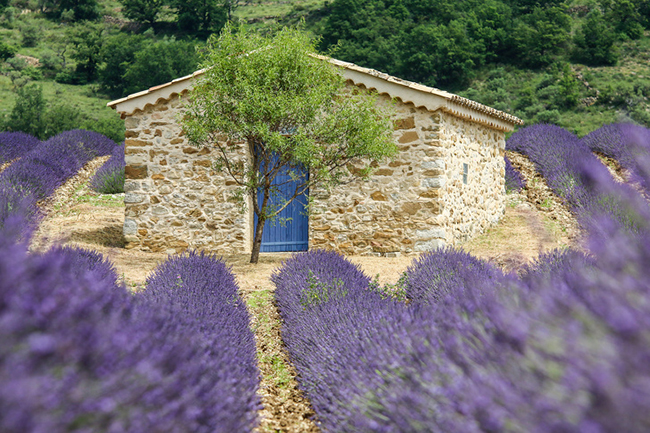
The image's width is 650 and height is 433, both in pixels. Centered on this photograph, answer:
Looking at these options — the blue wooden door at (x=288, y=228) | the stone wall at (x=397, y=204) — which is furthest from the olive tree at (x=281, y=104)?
the blue wooden door at (x=288, y=228)

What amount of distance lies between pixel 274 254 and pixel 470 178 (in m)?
3.72

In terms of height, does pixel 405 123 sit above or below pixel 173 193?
above

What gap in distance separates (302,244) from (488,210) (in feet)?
12.3

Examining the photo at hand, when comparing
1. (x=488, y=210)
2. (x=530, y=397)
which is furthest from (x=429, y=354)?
(x=488, y=210)

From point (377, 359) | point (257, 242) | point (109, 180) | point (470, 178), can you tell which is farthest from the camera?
point (109, 180)

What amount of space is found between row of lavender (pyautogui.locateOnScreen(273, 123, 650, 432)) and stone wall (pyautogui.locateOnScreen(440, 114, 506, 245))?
16.8ft

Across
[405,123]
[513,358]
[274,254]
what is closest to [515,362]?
[513,358]

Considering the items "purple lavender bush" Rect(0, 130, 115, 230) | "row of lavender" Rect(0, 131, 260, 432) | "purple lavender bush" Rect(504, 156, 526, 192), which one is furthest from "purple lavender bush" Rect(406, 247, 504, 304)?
"purple lavender bush" Rect(504, 156, 526, 192)

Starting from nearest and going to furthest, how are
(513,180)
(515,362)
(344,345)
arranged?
(515,362) < (344,345) < (513,180)

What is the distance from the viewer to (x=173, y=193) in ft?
29.0

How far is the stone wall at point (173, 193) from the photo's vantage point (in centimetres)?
877

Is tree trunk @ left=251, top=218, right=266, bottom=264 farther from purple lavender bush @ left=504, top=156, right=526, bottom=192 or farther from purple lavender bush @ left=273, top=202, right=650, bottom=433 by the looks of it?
purple lavender bush @ left=504, top=156, right=526, bottom=192

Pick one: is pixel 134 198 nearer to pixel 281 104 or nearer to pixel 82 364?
pixel 281 104

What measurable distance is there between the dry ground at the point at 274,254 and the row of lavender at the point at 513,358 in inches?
9.6
